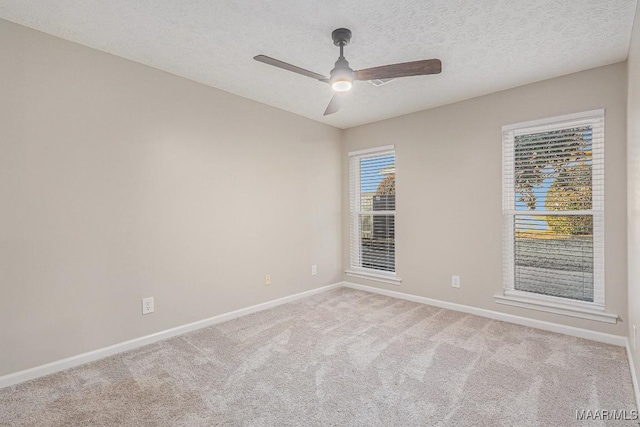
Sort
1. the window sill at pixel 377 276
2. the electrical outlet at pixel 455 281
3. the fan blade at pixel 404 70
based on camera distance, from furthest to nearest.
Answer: the window sill at pixel 377 276
the electrical outlet at pixel 455 281
the fan blade at pixel 404 70

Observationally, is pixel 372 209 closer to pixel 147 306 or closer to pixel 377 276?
pixel 377 276

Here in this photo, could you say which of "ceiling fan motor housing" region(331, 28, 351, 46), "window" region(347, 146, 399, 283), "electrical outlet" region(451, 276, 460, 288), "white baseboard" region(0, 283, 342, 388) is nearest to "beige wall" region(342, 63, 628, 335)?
"electrical outlet" region(451, 276, 460, 288)

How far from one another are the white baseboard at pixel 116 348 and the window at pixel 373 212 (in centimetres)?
146

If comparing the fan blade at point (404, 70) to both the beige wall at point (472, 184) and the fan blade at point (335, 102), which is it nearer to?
the fan blade at point (335, 102)

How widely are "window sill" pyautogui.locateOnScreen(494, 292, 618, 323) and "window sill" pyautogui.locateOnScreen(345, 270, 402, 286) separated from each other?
1.22 meters

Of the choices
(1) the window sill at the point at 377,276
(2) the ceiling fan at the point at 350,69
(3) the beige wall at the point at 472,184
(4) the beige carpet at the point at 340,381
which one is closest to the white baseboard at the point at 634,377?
(4) the beige carpet at the point at 340,381

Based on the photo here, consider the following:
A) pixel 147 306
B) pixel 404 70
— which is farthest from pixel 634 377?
pixel 147 306

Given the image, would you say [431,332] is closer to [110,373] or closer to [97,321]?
[110,373]

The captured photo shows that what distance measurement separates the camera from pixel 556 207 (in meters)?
3.05

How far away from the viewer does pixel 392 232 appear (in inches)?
173

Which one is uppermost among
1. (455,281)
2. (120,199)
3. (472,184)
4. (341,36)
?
(341,36)

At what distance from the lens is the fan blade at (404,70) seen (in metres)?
2.12

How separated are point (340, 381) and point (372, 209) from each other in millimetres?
2801

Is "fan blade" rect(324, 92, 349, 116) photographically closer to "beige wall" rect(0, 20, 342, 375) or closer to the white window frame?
"beige wall" rect(0, 20, 342, 375)
